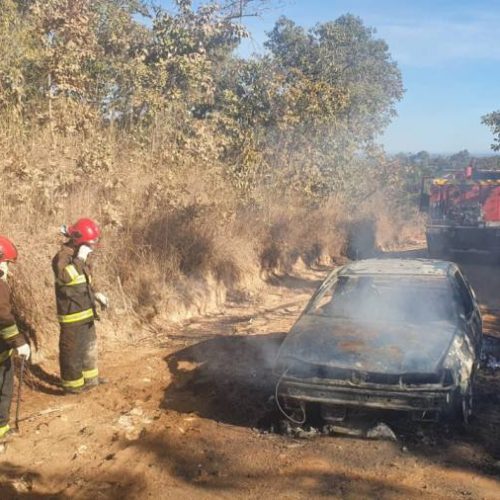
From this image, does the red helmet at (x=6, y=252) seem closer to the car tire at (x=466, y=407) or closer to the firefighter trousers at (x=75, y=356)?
the firefighter trousers at (x=75, y=356)

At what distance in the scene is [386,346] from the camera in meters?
4.88

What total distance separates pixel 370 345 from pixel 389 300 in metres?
1.23

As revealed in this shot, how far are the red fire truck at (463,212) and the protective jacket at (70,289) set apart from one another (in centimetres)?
1129

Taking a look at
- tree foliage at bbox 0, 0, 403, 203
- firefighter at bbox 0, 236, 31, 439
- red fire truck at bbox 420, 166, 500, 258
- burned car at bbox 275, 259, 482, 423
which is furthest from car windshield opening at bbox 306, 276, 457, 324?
red fire truck at bbox 420, 166, 500, 258

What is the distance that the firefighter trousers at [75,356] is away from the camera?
230 inches

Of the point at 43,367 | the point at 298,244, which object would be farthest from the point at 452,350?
the point at 298,244

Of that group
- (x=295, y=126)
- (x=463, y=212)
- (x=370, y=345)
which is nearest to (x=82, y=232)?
(x=370, y=345)

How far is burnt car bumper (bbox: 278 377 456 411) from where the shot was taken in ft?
14.3

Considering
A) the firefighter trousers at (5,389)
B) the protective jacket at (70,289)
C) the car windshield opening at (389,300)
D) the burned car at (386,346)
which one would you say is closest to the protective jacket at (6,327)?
the firefighter trousers at (5,389)

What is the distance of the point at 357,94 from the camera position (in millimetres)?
19078

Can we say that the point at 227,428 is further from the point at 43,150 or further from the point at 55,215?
the point at 43,150

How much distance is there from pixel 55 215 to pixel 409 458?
5123 mm

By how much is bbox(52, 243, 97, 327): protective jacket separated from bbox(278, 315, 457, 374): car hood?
224 centimetres

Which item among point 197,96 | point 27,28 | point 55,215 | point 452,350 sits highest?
point 27,28
